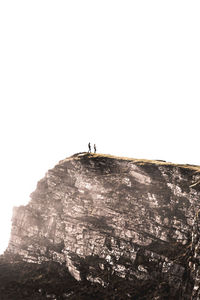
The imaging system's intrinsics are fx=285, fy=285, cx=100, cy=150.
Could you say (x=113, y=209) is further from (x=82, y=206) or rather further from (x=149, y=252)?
(x=149, y=252)

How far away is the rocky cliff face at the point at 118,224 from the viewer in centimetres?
5331

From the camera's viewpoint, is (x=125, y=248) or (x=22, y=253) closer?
(x=125, y=248)

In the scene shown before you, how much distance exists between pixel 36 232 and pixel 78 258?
11.4 m

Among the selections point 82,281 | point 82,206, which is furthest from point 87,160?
point 82,281

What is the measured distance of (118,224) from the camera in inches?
2314

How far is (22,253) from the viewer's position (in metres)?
61.2

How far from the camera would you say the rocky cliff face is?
175 ft

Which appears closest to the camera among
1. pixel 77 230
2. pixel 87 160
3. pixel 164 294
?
pixel 164 294

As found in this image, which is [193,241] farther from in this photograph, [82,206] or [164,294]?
[82,206]

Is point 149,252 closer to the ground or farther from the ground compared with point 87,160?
closer to the ground

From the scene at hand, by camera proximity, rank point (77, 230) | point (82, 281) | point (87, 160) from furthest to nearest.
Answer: point (87, 160), point (77, 230), point (82, 281)

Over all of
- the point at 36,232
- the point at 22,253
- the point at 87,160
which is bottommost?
the point at 22,253

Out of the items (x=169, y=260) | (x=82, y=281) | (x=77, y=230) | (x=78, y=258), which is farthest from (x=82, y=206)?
(x=169, y=260)

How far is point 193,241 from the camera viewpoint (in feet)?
177
